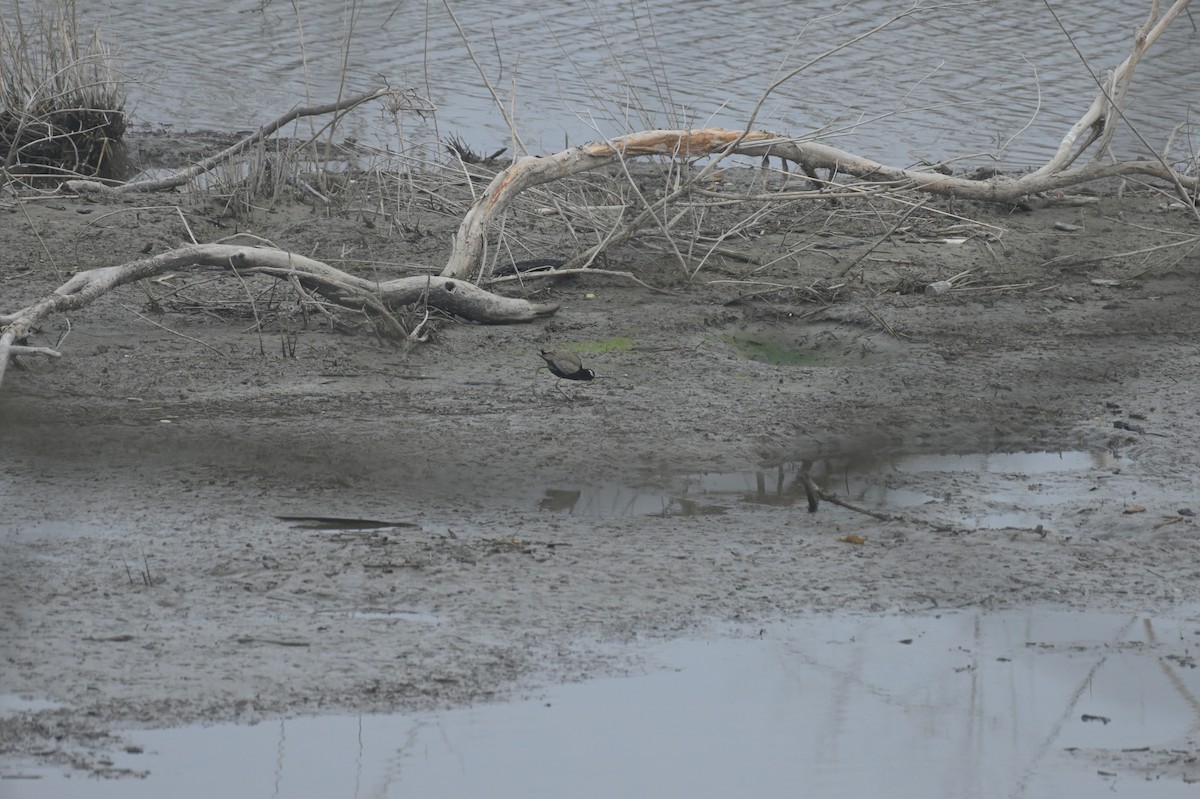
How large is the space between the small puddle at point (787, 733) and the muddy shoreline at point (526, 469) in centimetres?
10

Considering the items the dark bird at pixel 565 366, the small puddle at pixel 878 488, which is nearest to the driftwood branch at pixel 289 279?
the dark bird at pixel 565 366

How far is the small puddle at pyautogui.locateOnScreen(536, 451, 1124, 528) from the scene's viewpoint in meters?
4.09

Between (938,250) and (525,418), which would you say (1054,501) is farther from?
(938,250)

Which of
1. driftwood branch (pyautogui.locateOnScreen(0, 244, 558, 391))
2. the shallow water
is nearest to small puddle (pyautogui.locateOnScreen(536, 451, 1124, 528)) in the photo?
driftwood branch (pyautogui.locateOnScreen(0, 244, 558, 391))

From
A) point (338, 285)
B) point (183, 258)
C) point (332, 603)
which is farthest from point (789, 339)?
point (332, 603)

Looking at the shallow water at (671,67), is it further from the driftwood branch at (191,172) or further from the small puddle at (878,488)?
the small puddle at (878,488)

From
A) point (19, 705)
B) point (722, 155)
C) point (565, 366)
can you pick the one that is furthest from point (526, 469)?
point (722, 155)

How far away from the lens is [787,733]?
296 centimetres

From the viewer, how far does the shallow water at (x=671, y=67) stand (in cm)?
912

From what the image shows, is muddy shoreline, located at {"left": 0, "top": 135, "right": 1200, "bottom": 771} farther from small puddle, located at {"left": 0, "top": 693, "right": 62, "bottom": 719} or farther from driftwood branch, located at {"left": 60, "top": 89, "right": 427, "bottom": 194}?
driftwood branch, located at {"left": 60, "top": 89, "right": 427, "bottom": 194}

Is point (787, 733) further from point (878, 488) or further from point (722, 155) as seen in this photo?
point (722, 155)

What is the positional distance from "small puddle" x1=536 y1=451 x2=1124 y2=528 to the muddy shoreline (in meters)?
0.02

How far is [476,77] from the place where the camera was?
34.2 ft

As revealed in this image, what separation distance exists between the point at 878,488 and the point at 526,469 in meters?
1.07
